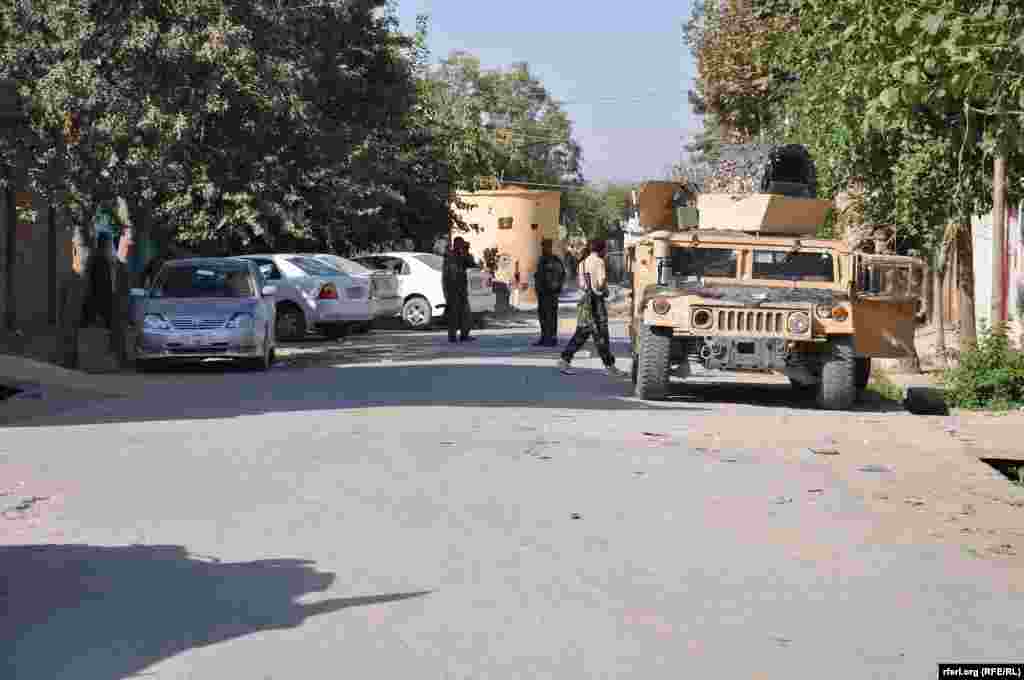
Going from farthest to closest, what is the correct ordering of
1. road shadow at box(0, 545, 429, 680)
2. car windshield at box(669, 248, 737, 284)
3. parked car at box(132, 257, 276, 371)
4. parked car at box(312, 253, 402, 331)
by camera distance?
1. parked car at box(312, 253, 402, 331)
2. parked car at box(132, 257, 276, 371)
3. car windshield at box(669, 248, 737, 284)
4. road shadow at box(0, 545, 429, 680)

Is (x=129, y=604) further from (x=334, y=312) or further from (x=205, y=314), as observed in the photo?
(x=334, y=312)

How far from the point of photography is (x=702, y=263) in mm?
19750

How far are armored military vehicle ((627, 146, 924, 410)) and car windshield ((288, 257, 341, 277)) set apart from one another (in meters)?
12.1

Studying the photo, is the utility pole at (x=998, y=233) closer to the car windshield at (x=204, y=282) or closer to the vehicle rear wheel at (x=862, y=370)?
the vehicle rear wheel at (x=862, y=370)

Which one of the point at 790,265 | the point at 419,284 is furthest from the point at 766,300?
the point at 419,284

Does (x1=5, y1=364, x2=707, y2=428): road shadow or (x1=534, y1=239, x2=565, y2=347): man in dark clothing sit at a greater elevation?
(x1=534, y1=239, x2=565, y2=347): man in dark clothing

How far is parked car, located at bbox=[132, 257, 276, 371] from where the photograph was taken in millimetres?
23078

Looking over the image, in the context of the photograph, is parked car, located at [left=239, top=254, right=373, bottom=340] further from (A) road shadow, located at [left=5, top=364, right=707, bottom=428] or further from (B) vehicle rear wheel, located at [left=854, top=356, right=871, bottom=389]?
(B) vehicle rear wheel, located at [left=854, top=356, right=871, bottom=389]

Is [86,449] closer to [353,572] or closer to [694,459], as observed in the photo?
[694,459]

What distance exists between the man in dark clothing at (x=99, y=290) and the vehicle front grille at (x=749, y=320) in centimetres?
1012

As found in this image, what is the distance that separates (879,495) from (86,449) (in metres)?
5.99

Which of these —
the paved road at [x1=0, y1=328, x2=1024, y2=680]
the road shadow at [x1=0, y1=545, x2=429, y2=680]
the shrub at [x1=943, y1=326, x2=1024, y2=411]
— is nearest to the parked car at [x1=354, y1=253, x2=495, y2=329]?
the shrub at [x1=943, y1=326, x2=1024, y2=411]

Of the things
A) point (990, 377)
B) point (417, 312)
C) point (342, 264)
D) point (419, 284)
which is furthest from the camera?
point (417, 312)

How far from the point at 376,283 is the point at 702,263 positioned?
1562cm
